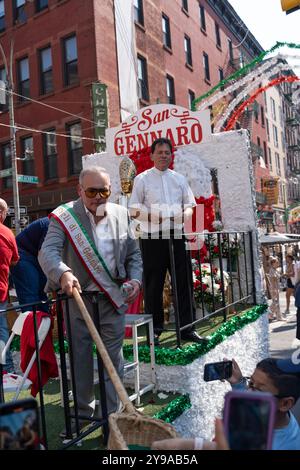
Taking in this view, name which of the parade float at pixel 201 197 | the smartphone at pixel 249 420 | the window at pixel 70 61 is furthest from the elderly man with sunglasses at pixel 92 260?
the window at pixel 70 61

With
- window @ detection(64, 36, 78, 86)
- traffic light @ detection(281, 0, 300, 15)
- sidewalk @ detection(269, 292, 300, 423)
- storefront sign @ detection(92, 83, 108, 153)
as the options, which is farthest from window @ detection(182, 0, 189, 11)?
traffic light @ detection(281, 0, 300, 15)

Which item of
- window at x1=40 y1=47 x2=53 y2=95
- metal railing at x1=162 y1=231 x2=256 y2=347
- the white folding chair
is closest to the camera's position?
the white folding chair

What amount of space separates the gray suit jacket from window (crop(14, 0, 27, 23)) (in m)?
17.5

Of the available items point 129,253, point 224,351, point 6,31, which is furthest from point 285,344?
point 6,31

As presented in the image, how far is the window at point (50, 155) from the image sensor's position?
17078 millimetres

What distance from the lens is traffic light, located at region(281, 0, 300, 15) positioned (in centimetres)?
403

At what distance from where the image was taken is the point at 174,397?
3480 millimetres

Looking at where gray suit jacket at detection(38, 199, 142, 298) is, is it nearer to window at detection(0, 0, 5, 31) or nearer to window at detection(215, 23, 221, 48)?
window at detection(0, 0, 5, 31)

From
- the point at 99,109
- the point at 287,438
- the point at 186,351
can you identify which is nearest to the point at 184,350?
the point at 186,351

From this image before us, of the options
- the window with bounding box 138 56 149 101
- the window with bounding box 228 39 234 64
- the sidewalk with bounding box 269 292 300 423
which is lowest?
the sidewalk with bounding box 269 292 300 423

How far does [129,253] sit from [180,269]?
41.7 inches

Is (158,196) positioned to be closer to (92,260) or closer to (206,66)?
(92,260)

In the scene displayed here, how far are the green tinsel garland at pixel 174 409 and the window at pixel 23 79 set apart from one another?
54.4ft

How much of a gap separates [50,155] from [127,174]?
1147cm
